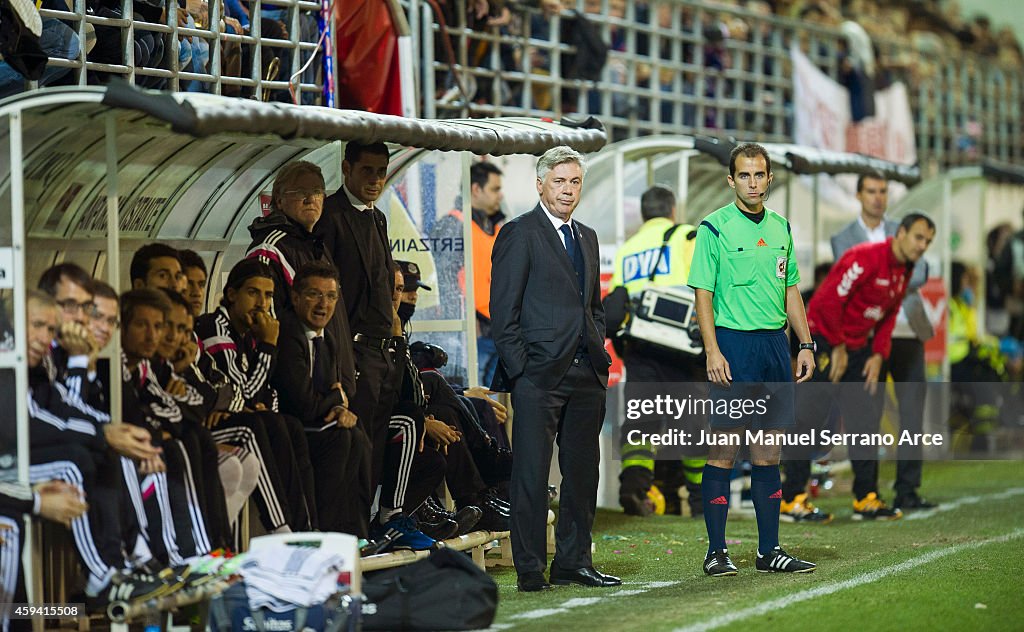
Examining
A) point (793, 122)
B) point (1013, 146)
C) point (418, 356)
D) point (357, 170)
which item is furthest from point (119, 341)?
point (1013, 146)

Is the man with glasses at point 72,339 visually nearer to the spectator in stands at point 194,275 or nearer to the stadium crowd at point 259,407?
the stadium crowd at point 259,407

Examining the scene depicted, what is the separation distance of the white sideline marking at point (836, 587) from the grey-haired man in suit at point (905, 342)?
1.47 m

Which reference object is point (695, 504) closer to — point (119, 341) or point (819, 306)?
point (819, 306)

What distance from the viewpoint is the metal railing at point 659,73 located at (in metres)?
12.5

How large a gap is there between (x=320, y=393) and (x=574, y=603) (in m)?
1.48

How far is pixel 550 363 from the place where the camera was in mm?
7711

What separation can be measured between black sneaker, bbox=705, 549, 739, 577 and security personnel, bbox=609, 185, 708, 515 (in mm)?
2754

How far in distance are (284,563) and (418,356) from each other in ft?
8.35

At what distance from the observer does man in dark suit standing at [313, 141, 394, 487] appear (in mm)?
8062

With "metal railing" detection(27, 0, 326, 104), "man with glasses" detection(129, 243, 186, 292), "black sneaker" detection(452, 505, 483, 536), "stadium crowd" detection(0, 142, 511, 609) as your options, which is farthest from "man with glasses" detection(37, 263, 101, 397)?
"black sneaker" detection(452, 505, 483, 536)

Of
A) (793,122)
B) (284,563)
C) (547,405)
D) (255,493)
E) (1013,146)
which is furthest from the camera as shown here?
(1013,146)

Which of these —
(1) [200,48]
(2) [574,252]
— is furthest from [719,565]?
(1) [200,48]

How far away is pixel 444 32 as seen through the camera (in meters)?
12.1

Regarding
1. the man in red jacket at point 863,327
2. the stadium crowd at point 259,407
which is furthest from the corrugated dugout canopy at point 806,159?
the stadium crowd at point 259,407
